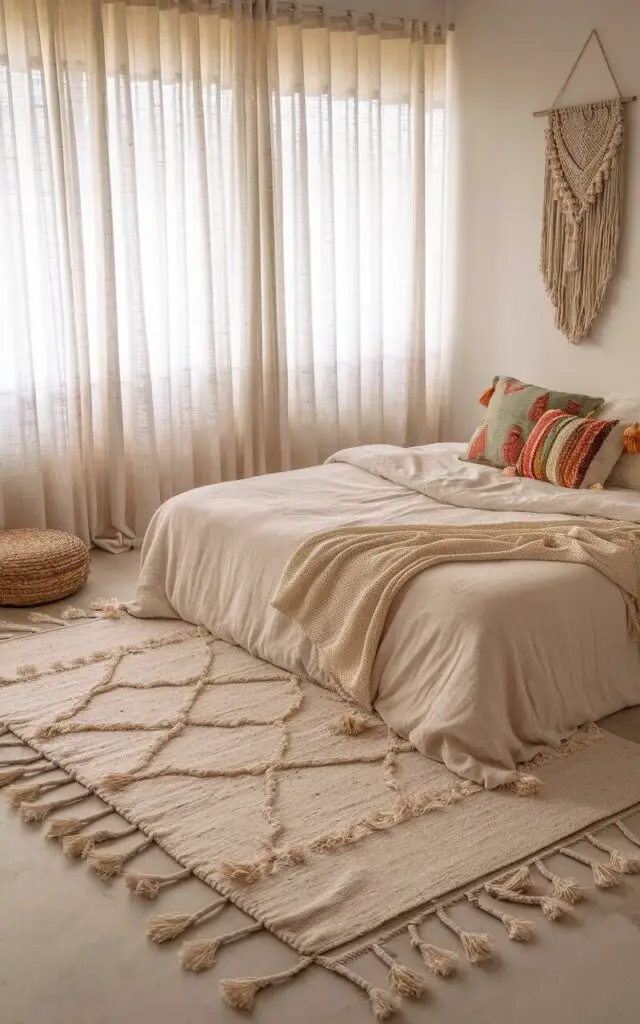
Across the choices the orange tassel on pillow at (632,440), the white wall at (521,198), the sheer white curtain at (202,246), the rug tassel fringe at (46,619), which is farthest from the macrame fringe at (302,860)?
the white wall at (521,198)

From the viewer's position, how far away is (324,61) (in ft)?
16.3

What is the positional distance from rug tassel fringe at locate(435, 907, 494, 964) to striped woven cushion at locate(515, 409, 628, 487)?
2.03 metres

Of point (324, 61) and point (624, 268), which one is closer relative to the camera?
point (624, 268)

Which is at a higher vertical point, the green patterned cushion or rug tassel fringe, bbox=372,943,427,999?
the green patterned cushion

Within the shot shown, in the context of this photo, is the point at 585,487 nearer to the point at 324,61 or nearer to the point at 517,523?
the point at 517,523

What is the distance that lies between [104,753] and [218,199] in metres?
2.87

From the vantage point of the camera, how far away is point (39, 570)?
13.1 feet

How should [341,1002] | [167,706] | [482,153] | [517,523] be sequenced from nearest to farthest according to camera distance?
1. [341,1002]
2. [167,706]
3. [517,523]
4. [482,153]

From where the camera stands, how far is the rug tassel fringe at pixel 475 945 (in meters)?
2.00

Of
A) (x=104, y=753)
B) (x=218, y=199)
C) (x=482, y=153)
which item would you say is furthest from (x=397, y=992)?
(x=482, y=153)

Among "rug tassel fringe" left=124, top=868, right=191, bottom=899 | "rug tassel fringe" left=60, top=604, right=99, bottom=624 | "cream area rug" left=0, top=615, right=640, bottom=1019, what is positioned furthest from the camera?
"rug tassel fringe" left=60, top=604, right=99, bottom=624

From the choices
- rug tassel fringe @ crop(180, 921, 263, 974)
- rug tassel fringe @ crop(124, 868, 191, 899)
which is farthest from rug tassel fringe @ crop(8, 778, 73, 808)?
rug tassel fringe @ crop(180, 921, 263, 974)

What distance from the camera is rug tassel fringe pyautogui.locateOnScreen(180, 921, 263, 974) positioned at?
199cm

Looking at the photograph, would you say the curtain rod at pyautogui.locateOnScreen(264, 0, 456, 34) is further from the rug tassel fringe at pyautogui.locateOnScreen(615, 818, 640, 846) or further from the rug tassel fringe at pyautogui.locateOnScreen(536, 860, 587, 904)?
the rug tassel fringe at pyautogui.locateOnScreen(536, 860, 587, 904)
